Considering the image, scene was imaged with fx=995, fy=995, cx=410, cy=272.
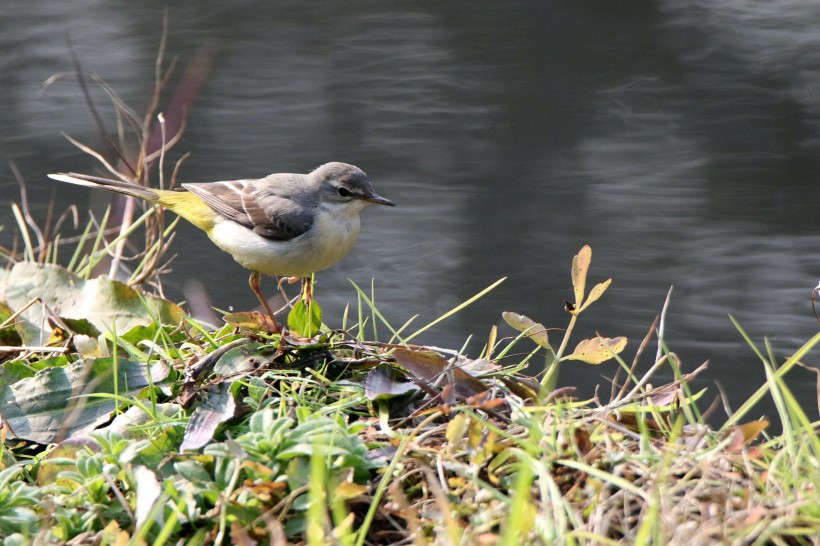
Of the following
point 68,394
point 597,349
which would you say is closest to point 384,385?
point 597,349

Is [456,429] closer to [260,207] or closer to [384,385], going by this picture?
[384,385]

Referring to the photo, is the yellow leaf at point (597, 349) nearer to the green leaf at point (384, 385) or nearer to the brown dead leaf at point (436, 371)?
the brown dead leaf at point (436, 371)

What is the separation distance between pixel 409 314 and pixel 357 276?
2.35ft

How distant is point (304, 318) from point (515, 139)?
18.3ft

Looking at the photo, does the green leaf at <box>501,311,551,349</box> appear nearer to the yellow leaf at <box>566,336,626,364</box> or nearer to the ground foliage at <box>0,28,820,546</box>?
the ground foliage at <box>0,28,820,546</box>

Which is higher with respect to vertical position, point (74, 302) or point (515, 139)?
point (74, 302)

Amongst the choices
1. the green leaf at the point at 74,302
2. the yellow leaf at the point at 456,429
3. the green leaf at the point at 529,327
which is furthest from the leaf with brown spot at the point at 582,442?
the green leaf at the point at 74,302

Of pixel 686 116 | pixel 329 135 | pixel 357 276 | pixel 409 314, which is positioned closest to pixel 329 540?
pixel 409 314

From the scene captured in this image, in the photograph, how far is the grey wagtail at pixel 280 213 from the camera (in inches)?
166

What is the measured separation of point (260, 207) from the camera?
4.47 m

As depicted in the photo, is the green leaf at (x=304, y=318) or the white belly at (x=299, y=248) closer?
the green leaf at (x=304, y=318)

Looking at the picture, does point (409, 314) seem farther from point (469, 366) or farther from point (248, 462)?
point (248, 462)

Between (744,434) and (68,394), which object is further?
(68,394)

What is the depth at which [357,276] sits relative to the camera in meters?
7.39
